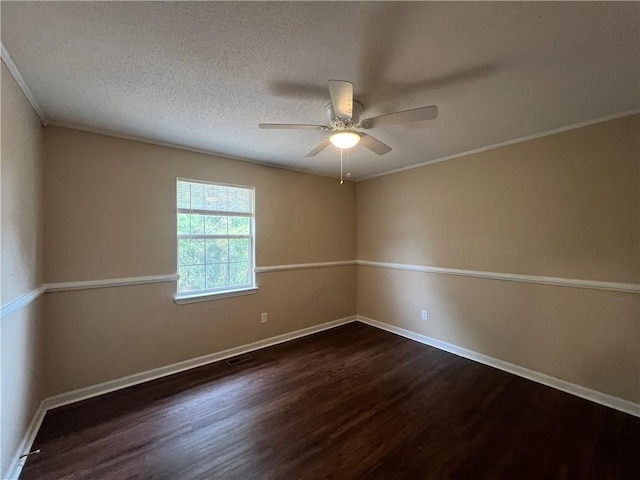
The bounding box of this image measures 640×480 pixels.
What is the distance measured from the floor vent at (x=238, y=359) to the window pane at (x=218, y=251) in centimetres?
114

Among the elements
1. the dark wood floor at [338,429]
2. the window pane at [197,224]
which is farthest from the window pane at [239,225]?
the dark wood floor at [338,429]

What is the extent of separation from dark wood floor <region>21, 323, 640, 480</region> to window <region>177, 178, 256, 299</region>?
97cm

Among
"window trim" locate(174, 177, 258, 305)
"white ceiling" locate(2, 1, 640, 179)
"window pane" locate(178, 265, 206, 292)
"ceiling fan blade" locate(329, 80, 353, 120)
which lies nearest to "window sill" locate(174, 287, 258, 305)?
"window trim" locate(174, 177, 258, 305)

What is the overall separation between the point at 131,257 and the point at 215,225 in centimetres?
89

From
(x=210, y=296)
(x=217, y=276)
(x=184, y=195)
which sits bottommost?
(x=210, y=296)

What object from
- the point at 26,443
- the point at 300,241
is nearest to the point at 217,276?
the point at 300,241

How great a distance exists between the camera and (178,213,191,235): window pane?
114 inches

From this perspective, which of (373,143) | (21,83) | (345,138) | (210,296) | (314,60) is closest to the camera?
(314,60)

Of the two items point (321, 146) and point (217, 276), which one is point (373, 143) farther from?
point (217, 276)

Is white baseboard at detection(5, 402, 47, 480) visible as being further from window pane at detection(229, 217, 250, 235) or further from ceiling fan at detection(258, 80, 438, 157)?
ceiling fan at detection(258, 80, 438, 157)

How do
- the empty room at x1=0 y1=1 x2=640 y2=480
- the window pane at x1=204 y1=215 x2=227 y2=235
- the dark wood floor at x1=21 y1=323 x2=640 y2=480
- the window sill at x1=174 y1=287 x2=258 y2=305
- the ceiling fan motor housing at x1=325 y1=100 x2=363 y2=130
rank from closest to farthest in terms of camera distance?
the empty room at x1=0 y1=1 x2=640 y2=480
the dark wood floor at x1=21 y1=323 x2=640 y2=480
the ceiling fan motor housing at x1=325 y1=100 x2=363 y2=130
the window sill at x1=174 y1=287 x2=258 y2=305
the window pane at x1=204 y1=215 x2=227 y2=235

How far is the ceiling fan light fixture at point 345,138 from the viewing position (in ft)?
6.32

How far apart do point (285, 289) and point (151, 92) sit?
2.60 m

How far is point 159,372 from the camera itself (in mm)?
2689
